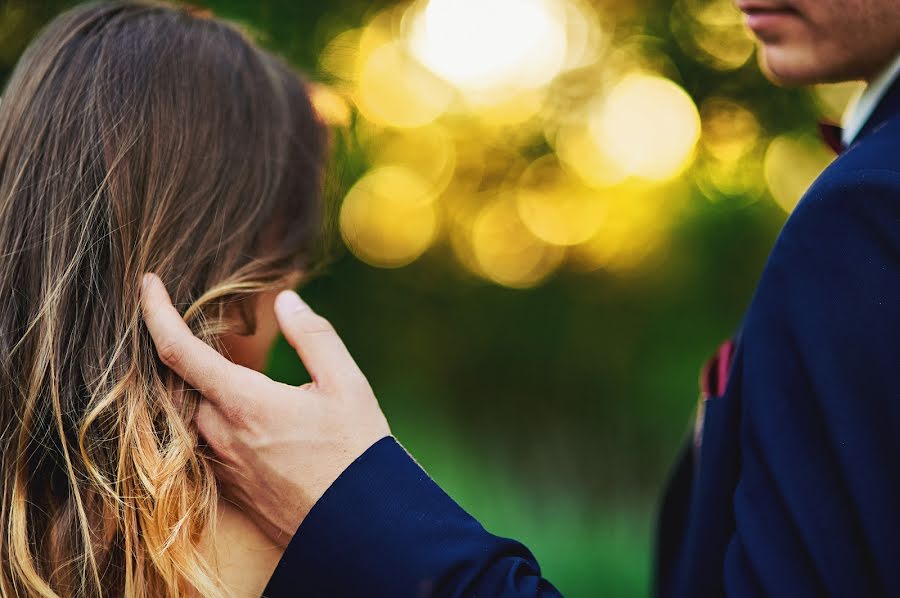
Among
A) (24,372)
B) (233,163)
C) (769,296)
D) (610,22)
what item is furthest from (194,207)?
(610,22)

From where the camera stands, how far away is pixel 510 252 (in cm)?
490

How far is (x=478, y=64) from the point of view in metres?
4.15

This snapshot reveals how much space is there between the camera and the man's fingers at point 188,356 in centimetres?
120

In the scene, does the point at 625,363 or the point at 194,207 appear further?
the point at 625,363

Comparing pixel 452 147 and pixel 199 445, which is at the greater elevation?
pixel 199 445

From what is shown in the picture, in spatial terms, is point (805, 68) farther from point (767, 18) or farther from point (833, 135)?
point (833, 135)

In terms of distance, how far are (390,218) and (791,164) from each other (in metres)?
2.30

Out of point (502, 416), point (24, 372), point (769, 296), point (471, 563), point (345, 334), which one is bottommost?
point (502, 416)

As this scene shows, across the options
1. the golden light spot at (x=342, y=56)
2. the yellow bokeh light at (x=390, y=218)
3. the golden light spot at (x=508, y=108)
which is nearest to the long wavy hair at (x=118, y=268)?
the golden light spot at (x=342, y=56)

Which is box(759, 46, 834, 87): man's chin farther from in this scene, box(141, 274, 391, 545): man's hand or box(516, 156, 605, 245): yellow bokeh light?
box(516, 156, 605, 245): yellow bokeh light

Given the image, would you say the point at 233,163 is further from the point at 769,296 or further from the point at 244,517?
the point at 769,296

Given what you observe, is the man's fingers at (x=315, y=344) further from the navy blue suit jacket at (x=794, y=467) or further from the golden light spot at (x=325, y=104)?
the golden light spot at (x=325, y=104)

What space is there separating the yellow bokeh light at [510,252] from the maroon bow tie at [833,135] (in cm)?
312

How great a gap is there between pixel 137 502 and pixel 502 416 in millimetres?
3685
